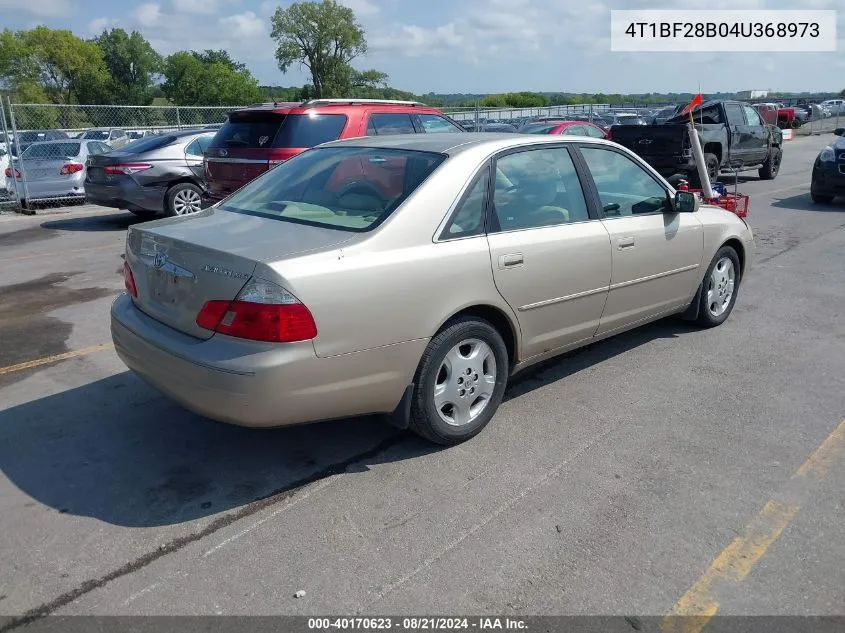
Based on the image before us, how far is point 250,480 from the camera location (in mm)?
3656

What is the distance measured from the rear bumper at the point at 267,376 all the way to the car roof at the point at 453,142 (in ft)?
4.13

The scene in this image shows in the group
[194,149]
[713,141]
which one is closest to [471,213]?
[194,149]

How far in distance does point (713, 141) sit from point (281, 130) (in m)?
10.4

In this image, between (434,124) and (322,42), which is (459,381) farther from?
(322,42)

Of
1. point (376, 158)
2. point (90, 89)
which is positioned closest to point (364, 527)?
Result: point (376, 158)

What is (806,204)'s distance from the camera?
13.7m

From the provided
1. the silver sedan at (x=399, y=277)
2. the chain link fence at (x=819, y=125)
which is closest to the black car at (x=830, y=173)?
the silver sedan at (x=399, y=277)

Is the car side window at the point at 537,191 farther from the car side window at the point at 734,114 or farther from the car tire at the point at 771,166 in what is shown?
the car tire at the point at 771,166

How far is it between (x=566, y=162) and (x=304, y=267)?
2.10 metres

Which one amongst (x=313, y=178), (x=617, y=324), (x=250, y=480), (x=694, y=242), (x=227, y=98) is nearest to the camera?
(x=250, y=480)

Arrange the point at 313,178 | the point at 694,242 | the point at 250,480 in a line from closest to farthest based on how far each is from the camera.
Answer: the point at 250,480 < the point at 313,178 < the point at 694,242

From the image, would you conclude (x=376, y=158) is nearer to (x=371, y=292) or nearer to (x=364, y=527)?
(x=371, y=292)

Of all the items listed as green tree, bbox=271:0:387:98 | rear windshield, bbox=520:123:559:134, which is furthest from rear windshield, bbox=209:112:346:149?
green tree, bbox=271:0:387:98

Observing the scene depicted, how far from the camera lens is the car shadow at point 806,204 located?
13.1 meters
